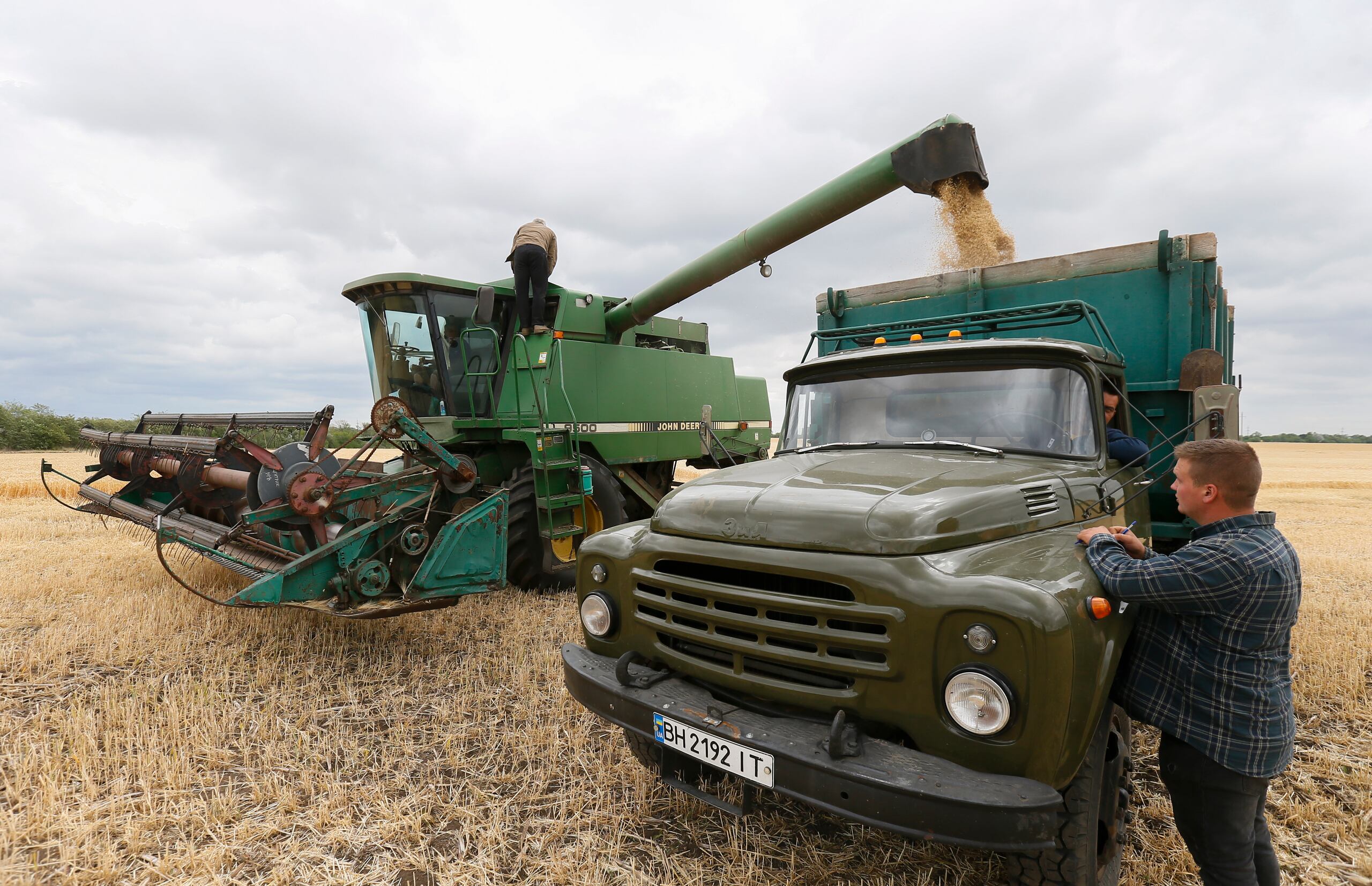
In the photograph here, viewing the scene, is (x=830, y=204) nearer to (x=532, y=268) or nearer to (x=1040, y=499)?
(x=532, y=268)

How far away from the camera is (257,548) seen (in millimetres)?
5609

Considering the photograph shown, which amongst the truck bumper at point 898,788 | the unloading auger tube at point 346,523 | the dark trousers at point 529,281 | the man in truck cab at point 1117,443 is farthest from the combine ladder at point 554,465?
the man in truck cab at point 1117,443

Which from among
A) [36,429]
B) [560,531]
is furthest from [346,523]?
[36,429]

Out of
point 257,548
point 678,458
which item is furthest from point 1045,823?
point 678,458

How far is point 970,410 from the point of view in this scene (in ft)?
11.4

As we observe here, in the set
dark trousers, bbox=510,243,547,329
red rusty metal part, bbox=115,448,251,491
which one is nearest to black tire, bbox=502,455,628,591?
dark trousers, bbox=510,243,547,329

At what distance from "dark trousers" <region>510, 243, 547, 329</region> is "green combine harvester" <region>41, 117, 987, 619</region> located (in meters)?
0.28

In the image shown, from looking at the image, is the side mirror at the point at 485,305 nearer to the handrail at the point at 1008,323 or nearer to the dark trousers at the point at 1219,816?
the handrail at the point at 1008,323

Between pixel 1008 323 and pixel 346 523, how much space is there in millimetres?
4994

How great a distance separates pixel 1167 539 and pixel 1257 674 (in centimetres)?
327

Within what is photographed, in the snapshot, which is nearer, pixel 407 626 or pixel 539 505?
pixel 407 626

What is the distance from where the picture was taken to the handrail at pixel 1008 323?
4227 millimetres

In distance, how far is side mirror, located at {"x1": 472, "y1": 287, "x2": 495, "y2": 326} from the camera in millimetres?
6746

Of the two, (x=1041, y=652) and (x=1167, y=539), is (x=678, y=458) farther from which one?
(x=1041, y=652)
